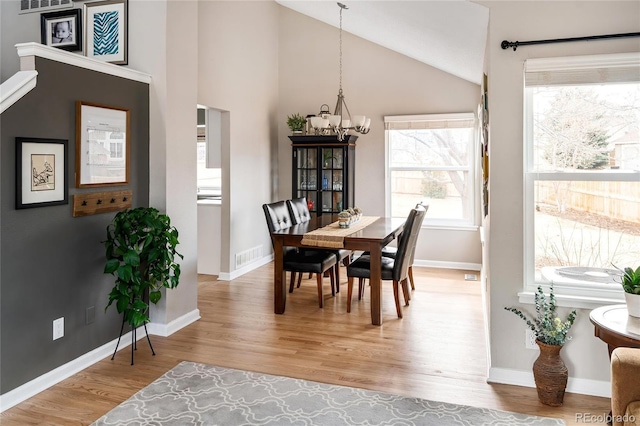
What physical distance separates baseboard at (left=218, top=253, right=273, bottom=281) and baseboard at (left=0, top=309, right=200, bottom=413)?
58.4 inches

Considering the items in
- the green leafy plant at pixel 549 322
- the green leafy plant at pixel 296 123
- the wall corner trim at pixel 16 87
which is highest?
the green leafy plant at pixel 296 123

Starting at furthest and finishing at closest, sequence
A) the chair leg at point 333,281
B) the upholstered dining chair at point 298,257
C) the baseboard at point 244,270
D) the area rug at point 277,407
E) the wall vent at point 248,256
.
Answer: the wall vent at point 248,256
the baseboard at point 244,270
the chair leg at point 333,281
the upholstered dining chair at point 298,257
the area rug at point 277,407

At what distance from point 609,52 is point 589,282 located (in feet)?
4.41

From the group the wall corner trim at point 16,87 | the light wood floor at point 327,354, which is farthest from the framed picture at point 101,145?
the light wood floor at point 327,354

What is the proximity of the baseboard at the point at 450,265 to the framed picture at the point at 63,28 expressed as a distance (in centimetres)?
479

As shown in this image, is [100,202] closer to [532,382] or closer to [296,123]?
[532,382]

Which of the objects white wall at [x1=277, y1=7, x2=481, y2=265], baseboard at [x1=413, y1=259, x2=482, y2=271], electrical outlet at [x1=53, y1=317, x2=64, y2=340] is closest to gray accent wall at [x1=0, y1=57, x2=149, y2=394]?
electrical outlet at [x1=53, y1=317, x2=64, y2=340]

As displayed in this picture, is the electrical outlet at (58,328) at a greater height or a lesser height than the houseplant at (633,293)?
lesser

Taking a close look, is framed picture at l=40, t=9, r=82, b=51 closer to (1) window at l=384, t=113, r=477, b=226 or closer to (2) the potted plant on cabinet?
(2) the potted plant on cabinet

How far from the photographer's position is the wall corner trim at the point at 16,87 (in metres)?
2.48

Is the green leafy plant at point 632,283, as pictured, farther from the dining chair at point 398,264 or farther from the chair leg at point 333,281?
the chair leg at point 333,281

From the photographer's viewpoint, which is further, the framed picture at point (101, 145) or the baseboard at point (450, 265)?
the baseboard at point (450, 265)

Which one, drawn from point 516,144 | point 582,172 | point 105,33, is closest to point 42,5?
point 105,33

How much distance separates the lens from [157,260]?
333 centimetres
